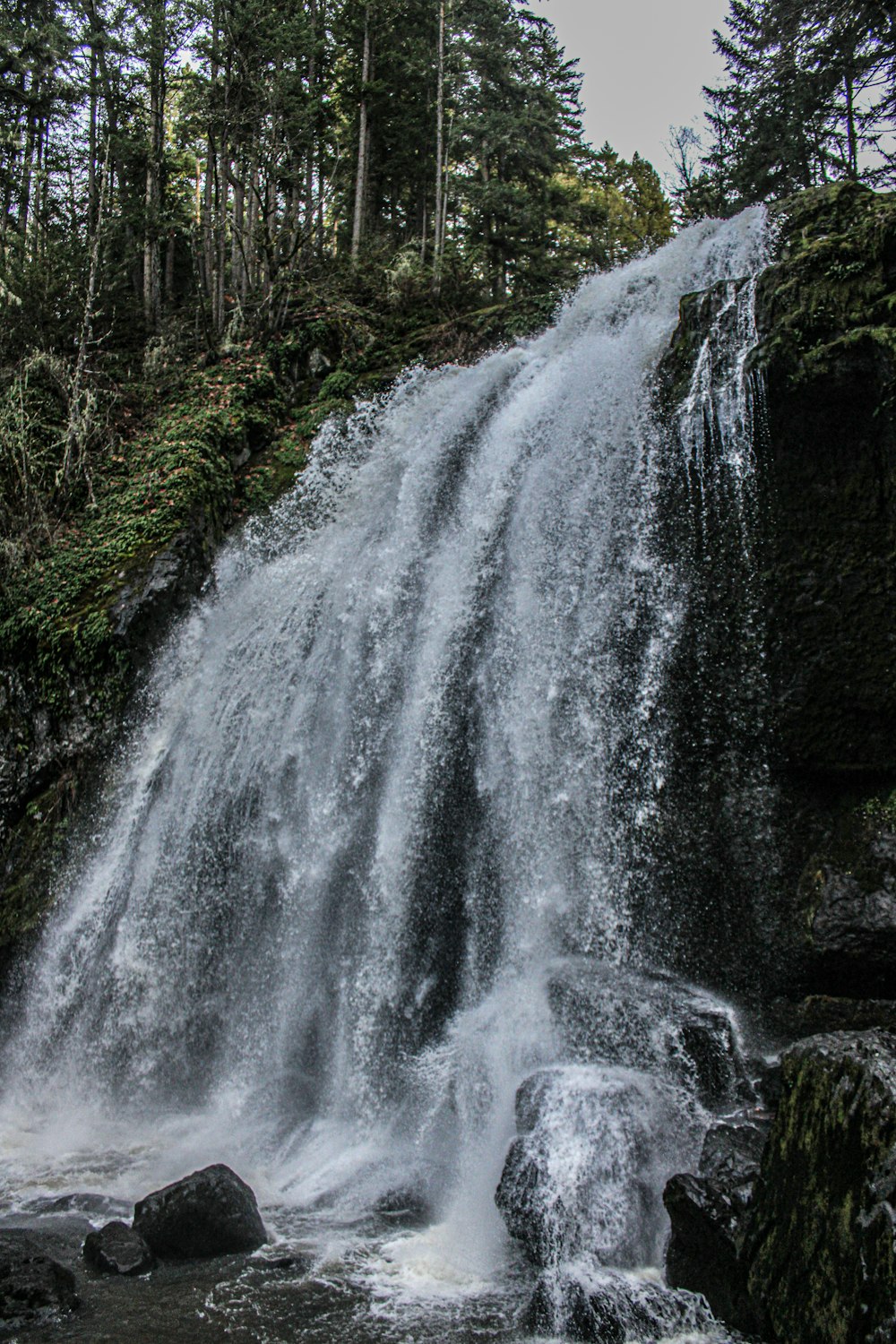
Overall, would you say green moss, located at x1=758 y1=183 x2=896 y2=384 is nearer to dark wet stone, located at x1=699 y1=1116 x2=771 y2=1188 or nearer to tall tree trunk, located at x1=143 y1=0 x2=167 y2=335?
dark wet stone, located at x1=699 y1=1116 x2=771 y2=1188

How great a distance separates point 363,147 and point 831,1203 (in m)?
20.8

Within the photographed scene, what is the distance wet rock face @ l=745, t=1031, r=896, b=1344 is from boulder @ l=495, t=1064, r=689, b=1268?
87cm

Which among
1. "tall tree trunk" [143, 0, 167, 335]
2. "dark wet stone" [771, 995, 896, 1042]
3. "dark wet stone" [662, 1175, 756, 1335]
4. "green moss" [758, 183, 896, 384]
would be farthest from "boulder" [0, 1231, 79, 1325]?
"tall tree trunk" [143, 0, 167, 335]

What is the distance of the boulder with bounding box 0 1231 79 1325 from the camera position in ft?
14.6

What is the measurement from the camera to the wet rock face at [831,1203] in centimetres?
366

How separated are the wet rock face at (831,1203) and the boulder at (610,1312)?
454mm

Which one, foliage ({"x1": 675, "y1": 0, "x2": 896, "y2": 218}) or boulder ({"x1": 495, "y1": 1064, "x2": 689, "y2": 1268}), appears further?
foliage ({"x1": 675, "y1": 0, "x2": 896, "y2": 218})

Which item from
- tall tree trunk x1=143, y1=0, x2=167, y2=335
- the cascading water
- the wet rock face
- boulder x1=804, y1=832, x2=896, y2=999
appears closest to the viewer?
the wet rock face

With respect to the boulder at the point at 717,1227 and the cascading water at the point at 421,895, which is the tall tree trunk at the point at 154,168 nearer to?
the cascading water at the point at 421,895

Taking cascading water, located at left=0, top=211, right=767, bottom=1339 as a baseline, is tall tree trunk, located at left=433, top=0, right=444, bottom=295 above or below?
above

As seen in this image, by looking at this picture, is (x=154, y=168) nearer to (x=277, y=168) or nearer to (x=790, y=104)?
(x=277, y=168)

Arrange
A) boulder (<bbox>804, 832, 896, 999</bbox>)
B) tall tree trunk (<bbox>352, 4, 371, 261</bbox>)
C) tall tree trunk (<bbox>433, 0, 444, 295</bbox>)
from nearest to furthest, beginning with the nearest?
boulder (<bbox>804, 832, 896, 999</bbox>), tall tree trunk (<bbox>433, 0, 444, 295</bbox>), tall tree trunk (<bbox>352, 4, 371, 261</bbox>)

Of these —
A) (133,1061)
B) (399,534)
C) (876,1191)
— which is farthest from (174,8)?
(876,1191)

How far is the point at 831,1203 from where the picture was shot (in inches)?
155
